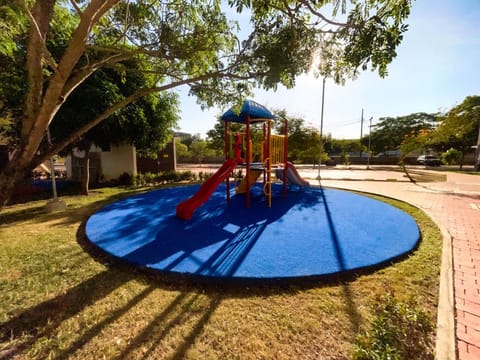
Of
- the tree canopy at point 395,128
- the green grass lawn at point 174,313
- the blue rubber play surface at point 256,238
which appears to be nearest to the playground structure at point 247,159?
the blue rubber play surface at point 256,238

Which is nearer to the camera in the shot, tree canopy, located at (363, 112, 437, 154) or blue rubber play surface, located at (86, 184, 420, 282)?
blue rubber play surface, located at (86, 184, 420, 282)

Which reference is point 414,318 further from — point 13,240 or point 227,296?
point 13,240

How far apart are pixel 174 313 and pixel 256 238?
2402 mm

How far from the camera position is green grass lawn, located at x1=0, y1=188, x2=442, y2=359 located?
6.65ft

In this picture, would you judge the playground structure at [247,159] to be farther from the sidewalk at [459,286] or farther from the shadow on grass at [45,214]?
the sidewalk at [459,286]

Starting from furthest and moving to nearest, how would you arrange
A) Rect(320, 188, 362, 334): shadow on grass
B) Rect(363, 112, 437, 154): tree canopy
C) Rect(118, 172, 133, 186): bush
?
Rect(363, 112, 437, 154): tree canopy, Rect(118, 172, 133, 186): bush, Rect(320, 188, 362, 334): shadow on grass

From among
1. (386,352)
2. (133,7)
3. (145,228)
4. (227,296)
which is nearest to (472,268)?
(386,352)

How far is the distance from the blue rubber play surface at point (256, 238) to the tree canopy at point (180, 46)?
2.38 metres

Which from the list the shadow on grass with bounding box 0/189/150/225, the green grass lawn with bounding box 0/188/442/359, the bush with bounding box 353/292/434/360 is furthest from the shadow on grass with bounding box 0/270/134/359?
the shadow on grass with bounding box 0/189/150/225

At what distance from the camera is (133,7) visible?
3900 millimetres

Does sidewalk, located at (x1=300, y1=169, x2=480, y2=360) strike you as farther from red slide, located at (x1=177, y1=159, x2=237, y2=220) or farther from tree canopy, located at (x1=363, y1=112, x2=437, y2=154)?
tree canopy, located at (x1=363, y1=112, x2=437, y2=154)

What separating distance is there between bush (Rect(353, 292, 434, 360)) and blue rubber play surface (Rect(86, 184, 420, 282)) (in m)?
1.00

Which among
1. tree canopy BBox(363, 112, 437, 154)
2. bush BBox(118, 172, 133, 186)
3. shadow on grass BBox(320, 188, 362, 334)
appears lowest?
shadow on grass BBox(320, 188, 362, 334)

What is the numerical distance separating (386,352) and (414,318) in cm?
70
